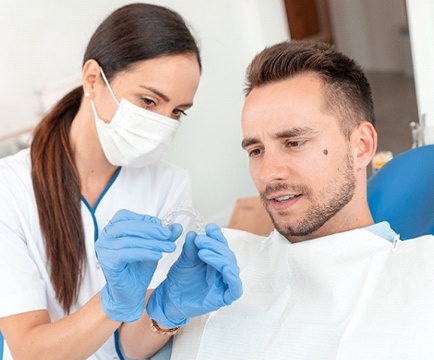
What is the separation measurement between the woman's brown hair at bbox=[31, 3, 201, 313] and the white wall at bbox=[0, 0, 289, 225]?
137 centimetres

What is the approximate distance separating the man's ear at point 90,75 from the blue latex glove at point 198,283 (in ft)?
1.75

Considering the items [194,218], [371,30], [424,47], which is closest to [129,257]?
[194,218]

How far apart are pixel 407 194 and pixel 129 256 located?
0.79 meters

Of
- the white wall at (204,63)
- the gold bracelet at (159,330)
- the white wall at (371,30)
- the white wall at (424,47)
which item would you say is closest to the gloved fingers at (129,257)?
the gold bracelet at (159,330)

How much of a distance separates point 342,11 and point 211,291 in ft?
17.5

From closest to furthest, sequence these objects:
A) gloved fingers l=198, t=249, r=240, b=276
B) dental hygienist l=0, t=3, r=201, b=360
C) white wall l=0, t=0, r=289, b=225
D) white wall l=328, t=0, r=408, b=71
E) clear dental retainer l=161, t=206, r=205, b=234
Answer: gloved fingers l=198, t=249, r=240, b=276 → clear dental retainer l=161, t=206, r=205, b=234 → dental hygienist l=0, t=3, r=201, b=360 → white wall l=0, t=0, r=289, b=225 → white wall l=328, t=0, r=408, b=71

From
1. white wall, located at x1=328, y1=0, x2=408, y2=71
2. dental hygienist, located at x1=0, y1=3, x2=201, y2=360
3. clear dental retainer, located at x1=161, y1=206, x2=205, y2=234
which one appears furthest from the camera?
white wall, located at x1=328, y1=0, x2=408, y2=71

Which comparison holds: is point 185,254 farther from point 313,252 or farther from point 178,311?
point 313,252

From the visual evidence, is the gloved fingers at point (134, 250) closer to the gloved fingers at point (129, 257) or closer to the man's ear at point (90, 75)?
the gloved fingers at point (129, 257)

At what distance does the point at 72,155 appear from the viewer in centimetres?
157

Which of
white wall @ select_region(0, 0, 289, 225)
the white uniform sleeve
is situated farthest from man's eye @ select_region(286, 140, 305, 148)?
white wall @ select_region(0, 0, 289, 225)

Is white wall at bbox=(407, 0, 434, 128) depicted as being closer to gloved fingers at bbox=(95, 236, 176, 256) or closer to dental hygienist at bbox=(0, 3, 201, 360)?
dental hygienist at bbox=(0, 3, 201, 360)

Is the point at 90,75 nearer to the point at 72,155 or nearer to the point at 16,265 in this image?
the point at 72,155

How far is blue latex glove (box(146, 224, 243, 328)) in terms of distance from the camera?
1.12 m
